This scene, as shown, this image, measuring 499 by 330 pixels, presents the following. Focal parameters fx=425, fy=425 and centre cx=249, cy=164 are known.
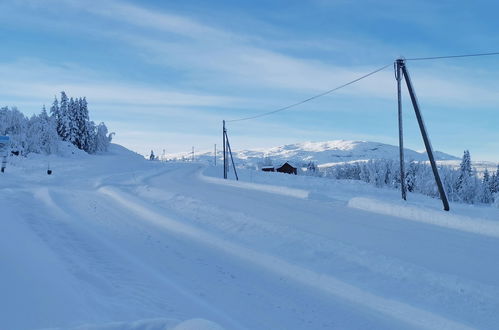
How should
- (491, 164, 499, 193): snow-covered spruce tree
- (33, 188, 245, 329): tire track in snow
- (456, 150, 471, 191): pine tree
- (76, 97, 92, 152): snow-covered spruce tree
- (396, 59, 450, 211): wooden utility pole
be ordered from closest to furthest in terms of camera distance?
(33, 188, 245, 329): tire track in snow < (396, 59, 450, 211): wooden utility pole < (76, 97, 92, 152): snow-covered spruce tree < (456, 150, 471, 191): pine tree < (491, 164, 499, 193): snow-covered spruce tree

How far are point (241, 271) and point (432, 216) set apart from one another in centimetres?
744

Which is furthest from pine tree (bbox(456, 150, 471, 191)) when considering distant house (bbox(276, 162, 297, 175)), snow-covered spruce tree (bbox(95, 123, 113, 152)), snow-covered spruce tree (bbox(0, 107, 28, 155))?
snow-covered spruce tree (bbox(0, 107, 28, 155))

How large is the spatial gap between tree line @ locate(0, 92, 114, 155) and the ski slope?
1877 inches

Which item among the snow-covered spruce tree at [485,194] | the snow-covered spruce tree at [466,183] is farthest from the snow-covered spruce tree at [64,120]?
the snow-covered spruce tree at [485,194]

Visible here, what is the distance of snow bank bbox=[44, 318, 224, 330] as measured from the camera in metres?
3.73

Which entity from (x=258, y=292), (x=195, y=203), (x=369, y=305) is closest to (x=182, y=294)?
(x=258, y=292)

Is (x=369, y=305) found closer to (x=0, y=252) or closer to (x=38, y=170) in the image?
(x=0, y=252)

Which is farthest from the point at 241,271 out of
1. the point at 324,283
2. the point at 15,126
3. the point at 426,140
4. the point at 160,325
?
the point at 15,126

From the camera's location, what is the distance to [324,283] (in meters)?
7.09

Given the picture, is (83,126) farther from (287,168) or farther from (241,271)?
(241,271)

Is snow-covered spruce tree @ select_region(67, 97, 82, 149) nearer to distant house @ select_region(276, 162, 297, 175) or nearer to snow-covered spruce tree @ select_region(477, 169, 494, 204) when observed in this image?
distant house @ select_region(276, 162, 297, 175)

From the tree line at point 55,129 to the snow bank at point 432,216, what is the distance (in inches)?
1879

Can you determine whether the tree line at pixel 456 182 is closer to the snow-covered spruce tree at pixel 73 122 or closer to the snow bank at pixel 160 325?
the snow-covered spruce tree at pixel 73 122

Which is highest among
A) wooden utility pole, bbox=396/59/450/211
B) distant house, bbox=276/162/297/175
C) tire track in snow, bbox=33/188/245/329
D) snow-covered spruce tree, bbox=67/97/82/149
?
snow-covered spruce tree, bbox=67/97/82/149
